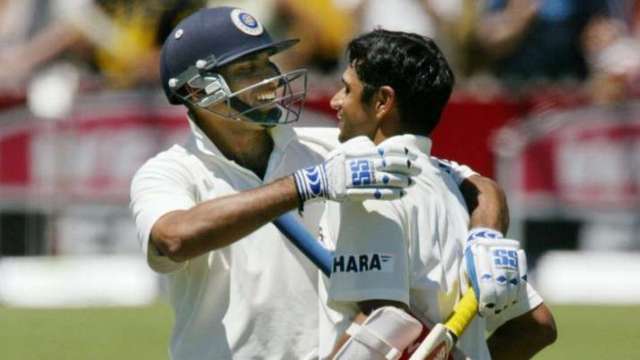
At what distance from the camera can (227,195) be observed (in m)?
5.75

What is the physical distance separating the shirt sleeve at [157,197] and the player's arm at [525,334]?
1.00m

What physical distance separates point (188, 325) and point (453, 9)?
845 centimetres

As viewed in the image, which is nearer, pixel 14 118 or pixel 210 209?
pixel 210 209

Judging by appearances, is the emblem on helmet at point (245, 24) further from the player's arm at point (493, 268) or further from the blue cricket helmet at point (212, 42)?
the player's arm at point (493, 268)

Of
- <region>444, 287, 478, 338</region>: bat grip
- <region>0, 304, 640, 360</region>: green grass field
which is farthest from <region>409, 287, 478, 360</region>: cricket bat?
<region>0, 304, 640, 360</region>: green grass field

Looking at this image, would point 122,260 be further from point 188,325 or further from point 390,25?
point 188,325

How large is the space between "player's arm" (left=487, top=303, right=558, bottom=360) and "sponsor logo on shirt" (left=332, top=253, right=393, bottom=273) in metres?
0.76

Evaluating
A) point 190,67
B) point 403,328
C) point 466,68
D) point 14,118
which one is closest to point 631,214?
point 466,68

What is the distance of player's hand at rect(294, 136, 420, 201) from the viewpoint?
4.93 metres

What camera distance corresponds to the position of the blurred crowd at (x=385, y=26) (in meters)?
13.8

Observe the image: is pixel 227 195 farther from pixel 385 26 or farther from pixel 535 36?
pixel 535 36

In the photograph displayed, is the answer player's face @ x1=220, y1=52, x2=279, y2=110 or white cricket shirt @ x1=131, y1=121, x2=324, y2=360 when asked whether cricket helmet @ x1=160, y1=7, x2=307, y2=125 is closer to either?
player's face @ x1=220, y1=52, x2=279, y2=110

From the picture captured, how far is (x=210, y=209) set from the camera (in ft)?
17.7

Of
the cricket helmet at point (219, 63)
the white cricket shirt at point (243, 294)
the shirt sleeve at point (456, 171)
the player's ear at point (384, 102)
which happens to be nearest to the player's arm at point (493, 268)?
the shirt sleeve at point (456, 171)
